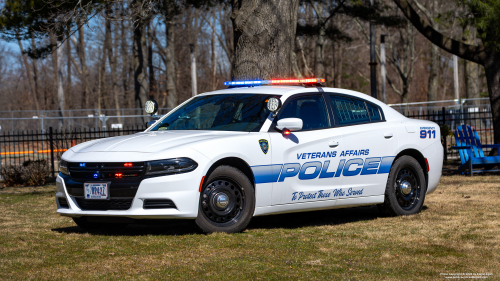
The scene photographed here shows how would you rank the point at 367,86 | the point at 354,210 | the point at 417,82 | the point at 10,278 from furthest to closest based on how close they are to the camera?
the point at 417,82 → the point at 367,86 → the point at 354,210 → the point at 10,278

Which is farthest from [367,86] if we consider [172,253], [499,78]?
[172,253]

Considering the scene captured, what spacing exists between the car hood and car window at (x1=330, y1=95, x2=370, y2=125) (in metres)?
1.46

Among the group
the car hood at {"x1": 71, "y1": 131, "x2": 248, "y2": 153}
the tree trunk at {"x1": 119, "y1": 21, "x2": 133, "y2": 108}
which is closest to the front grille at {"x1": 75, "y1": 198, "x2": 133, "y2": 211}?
the car hood at {"x1": 71, "y1": 131, "x2": 248, "y2": 153}

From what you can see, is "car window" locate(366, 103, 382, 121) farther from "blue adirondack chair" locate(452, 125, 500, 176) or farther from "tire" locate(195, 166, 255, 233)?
"blue adirondack chair" locate(452, 125, 500, 176)

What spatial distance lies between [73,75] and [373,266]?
5196 cm

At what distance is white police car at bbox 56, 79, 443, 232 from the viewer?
6.09m

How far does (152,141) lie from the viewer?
21.0 ft

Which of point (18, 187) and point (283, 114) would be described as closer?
point (283, 114)

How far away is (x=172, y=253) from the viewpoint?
551 centimetres

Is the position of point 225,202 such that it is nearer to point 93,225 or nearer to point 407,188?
point 93,225

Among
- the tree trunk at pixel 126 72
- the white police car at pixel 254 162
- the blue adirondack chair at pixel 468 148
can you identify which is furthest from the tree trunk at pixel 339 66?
the white police car at pixel 254 162

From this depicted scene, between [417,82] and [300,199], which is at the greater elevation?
[417,82]

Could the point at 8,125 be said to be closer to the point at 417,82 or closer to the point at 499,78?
the point at 499,78

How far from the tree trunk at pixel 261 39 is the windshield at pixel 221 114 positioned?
3249 mm
